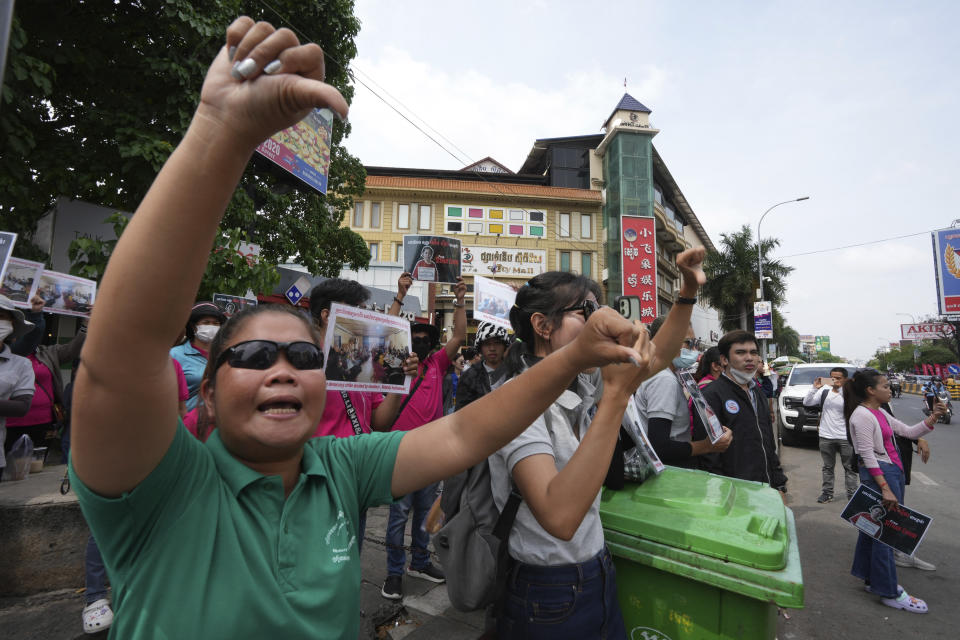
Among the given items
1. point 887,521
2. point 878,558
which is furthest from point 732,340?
point 878,558

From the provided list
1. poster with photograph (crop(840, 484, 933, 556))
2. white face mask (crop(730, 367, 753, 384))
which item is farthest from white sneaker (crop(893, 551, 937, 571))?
white face mask (crop(730, 367, 753, 384))

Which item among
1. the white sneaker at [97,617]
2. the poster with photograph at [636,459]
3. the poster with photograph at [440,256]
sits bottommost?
the white sneaker at [97,617]

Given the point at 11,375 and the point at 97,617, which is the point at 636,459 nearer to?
the point at 97,617

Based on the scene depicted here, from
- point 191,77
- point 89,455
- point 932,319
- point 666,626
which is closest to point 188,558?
point 89,455

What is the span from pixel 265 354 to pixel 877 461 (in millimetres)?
5338

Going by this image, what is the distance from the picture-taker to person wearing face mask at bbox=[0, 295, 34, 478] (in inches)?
138

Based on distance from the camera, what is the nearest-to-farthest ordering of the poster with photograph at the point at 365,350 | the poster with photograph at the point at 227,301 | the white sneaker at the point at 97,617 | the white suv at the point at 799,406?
1. the poster with photograph at the point at 365,350
2. the white sneaker at the point at 97,617
3. the poster with photograph at the point at 227,301
4. the white suv at the point at 799,406

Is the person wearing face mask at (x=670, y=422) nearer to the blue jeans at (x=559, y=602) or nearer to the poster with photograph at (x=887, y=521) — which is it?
the blue jeans at (x=559, y=602)

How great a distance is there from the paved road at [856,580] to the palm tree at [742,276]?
29.1 meters

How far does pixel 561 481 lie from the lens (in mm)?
1399

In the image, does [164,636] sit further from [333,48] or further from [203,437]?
[333,48]

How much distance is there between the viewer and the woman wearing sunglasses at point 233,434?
74cm

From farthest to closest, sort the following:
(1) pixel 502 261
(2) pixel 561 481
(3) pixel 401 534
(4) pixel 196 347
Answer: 1. (1) pixel 502 261
2. (3) pixel 401 534
3. (4) pixel 196 347
4. (2) pixel 561 481

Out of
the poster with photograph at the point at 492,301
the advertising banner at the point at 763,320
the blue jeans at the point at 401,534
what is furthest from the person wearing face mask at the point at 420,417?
the advertising banner at the point at 763,320
